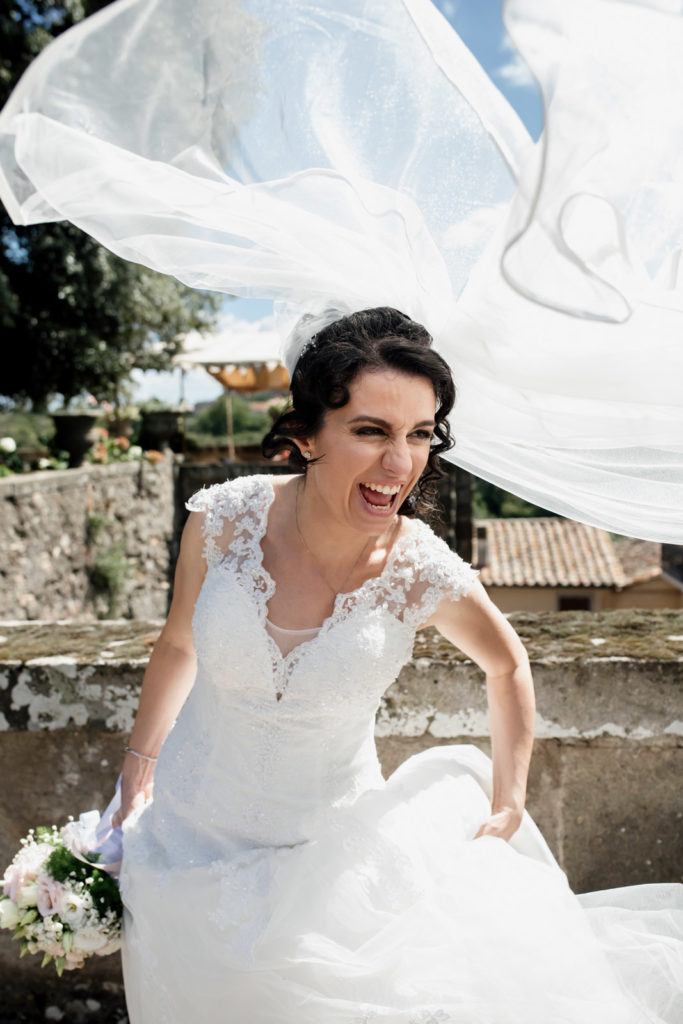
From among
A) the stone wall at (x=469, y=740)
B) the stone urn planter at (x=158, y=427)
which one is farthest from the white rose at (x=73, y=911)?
the stone urn planter at (x=158, y=427)

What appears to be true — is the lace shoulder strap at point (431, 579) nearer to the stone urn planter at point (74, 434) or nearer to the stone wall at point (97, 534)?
the stone wall at point (97, 534)

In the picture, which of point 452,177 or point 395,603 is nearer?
point 452,177

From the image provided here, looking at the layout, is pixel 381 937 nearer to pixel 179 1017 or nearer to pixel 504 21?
pixel 179 1017

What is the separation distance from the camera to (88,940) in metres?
1.70

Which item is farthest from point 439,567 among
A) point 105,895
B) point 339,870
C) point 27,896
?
point 27,896

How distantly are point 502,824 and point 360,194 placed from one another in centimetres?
129

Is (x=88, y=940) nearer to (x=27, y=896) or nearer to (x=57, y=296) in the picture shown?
(x=27, y=896)

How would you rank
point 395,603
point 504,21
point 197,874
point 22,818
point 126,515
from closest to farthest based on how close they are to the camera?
point 504,21, point 197,874, point 395,603, point 22,818, point 126,515

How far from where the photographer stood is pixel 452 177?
156cm

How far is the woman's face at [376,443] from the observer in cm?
162

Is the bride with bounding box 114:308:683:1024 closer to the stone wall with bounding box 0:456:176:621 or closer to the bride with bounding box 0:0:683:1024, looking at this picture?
the bride with bounding box 0:0:683:1024

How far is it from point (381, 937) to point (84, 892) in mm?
635

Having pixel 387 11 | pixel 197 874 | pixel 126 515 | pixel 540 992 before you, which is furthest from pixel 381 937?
pixel 126 515

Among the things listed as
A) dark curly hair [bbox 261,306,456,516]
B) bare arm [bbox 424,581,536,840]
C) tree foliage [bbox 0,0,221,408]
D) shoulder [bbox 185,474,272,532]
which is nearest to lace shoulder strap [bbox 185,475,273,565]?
shoulder [bbox 185,474,272,532]
